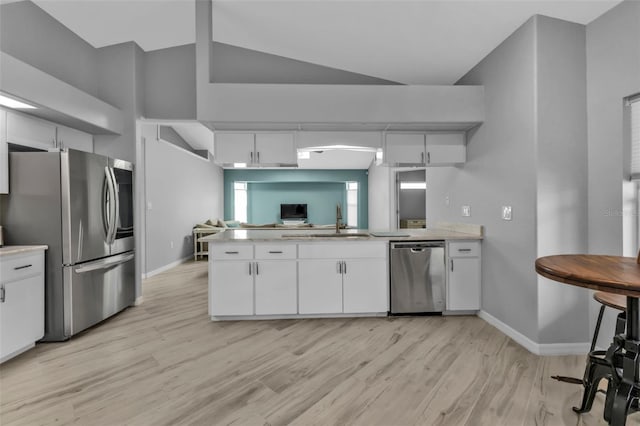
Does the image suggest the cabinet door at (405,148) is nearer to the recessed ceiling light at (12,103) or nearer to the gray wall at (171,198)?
the recessed ceiling light at (12,103)

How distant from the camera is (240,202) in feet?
36.2

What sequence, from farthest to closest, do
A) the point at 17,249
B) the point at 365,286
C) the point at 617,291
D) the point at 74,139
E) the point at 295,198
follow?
the point at 295,198 < the point at 74,139 < the point at 365,286 < the point at 17,249 < the point at 617,291

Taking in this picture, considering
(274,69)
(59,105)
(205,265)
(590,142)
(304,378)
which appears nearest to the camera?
(304,378)

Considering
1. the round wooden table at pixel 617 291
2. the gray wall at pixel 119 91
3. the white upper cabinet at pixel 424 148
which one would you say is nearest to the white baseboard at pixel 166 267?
the gray wall at pixel 119 91

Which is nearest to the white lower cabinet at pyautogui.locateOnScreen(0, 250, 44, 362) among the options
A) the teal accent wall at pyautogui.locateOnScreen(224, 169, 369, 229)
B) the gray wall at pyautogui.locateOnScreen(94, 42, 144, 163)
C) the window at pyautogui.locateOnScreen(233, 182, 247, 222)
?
the gray wall at pyautogui.locateOnScreen(94, 42, 144, 163)

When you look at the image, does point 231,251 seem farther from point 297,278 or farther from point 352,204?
point 352,204

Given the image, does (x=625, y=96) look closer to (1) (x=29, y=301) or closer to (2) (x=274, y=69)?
(2) (x=274, y=69)

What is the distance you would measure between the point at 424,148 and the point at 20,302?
13.3ft

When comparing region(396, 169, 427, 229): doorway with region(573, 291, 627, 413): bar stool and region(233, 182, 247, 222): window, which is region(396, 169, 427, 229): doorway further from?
region(573, 291, 627, 413): bar stool

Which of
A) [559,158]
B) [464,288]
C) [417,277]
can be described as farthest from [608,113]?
[417,277]

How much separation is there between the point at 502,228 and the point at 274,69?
10.7 ft

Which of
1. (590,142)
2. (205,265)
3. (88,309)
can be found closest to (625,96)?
(590,142)

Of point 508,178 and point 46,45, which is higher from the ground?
point 46,45

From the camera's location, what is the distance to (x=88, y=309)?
10.4 ft
